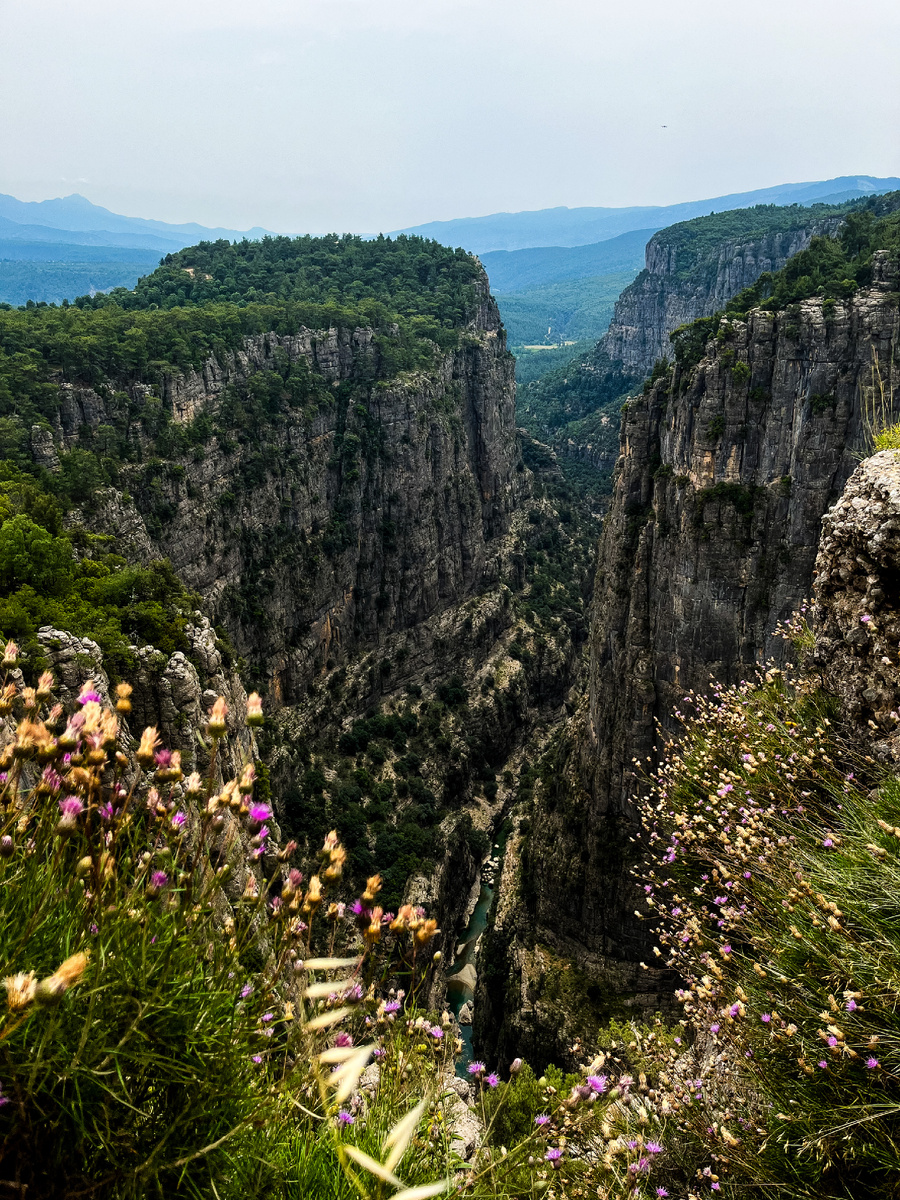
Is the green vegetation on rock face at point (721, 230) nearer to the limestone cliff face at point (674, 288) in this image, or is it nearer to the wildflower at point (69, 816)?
the limestone cliff face at point (674, 288)

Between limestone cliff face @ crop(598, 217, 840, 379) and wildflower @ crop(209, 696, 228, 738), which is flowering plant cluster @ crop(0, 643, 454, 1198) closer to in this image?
wildflower @ crop(209, 696, 228, 738)

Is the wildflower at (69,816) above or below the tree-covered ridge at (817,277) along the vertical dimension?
below

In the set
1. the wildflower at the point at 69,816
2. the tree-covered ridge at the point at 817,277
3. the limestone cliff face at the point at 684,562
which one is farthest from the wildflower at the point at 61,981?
the tree-covered ridge at the point at 817,277

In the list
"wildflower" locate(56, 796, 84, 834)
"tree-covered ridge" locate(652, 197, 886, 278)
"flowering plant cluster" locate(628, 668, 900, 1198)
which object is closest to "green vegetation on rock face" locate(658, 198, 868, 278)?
"tree-covered ridge" locate(652, 197, 886, 278)

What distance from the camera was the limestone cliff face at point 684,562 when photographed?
119 ft

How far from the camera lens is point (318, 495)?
207 ft

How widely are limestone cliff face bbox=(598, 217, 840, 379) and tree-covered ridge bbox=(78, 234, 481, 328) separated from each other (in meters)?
57.4

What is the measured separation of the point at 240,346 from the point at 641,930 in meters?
50.7

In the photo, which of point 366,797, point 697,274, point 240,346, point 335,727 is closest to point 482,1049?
point 366,797

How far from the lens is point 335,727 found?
61.9 meters

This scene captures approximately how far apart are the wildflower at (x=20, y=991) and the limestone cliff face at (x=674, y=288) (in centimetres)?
14255

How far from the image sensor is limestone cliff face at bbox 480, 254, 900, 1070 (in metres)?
36.1

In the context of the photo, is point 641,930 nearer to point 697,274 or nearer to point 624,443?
point 624,443

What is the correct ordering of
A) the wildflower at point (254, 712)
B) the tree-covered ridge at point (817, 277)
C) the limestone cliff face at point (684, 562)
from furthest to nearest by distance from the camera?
the tree-covered ridge at point (817, 277) < the limestone cliff face at point (684, 562) < the wildflower at point (254, 712)
